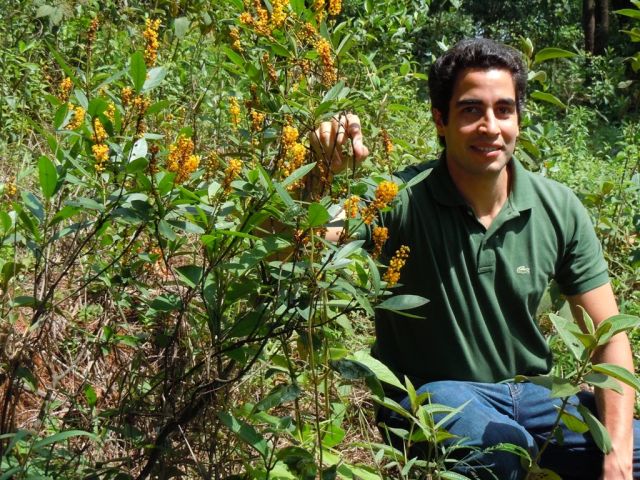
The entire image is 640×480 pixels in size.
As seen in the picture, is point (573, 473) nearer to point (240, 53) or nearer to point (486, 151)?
point (486, 151)

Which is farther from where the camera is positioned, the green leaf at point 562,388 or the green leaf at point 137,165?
the green leaf at point 562,388

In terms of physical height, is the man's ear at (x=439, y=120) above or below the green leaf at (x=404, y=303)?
above

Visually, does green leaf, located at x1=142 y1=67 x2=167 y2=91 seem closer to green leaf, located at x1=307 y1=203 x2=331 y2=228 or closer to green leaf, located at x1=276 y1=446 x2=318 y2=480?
green leaf, located at x1=307 y1=203 x2=331 y2=228

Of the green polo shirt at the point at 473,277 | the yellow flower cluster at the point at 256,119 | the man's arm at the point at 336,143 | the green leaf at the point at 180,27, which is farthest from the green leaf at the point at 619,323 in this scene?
the green leaf at the point at 180,27

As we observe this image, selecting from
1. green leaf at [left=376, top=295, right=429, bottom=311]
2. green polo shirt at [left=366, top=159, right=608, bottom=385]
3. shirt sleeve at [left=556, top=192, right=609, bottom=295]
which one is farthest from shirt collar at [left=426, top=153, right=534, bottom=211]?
green leaf at [left=376, top=295, right=429, bottom=311]

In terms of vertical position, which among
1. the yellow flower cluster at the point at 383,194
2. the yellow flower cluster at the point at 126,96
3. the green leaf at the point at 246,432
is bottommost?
the green leaf at the point at 246,432

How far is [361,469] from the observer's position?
89.2 inches

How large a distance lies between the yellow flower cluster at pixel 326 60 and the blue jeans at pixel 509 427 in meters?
0.90

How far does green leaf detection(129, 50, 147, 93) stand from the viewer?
181 centimetres

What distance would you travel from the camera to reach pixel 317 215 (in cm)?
178

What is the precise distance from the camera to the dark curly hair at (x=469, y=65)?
278 cm

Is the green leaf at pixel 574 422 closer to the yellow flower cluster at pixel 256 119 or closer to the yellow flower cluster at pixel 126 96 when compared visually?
the yellow flower cluster at pixel 256 119

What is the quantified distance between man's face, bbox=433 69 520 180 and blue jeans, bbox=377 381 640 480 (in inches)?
24.5

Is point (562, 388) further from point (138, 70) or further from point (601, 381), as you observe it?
point (138, 70)
